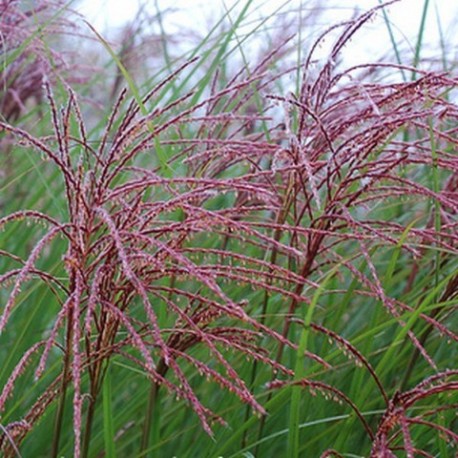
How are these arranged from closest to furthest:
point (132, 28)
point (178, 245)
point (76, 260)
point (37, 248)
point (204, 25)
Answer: point (37, 248) < point (76, 260) < point (178, 245) < point (132, 28) < point (204, 25)

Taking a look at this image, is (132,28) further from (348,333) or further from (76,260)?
(76,260)

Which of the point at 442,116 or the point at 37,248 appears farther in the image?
the point at 442,116

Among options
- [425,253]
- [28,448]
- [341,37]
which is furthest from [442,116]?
[28,448]

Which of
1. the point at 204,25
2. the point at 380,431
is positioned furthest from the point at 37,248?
the point at 204,25

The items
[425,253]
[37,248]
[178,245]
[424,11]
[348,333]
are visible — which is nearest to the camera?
[37,248]

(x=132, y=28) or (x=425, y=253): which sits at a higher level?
(x=132, y=28)

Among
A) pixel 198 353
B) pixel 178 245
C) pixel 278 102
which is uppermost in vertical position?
pixel 278 102

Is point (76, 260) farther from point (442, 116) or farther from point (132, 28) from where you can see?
point (132, 28)
